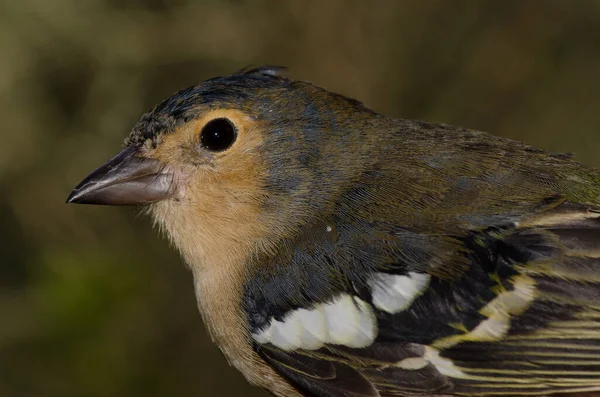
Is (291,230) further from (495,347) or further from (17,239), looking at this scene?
(17,239)

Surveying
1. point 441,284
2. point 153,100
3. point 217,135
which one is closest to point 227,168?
point 217,135

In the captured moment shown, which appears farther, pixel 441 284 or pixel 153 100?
pixel 153 100

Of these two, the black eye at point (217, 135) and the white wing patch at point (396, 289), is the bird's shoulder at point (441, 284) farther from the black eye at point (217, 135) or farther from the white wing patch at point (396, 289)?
the black eye at point (217, 135)

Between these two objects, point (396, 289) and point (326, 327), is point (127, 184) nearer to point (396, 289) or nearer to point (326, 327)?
point (326, 327)

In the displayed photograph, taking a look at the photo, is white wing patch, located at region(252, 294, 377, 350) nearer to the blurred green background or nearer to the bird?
the bird

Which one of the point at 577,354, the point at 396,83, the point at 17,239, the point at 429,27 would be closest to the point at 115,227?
the point at 17,239

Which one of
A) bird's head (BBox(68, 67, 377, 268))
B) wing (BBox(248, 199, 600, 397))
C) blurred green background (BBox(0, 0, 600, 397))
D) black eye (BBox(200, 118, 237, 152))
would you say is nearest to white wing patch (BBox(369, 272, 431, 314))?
wing (BBox(248, 199, 600, 397))
